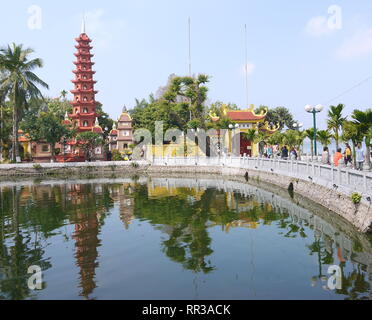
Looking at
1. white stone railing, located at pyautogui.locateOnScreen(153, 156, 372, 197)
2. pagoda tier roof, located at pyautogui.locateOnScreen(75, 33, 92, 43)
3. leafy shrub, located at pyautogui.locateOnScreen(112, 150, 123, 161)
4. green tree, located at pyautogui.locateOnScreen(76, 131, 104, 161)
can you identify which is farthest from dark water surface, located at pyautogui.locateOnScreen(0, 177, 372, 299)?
pagoda tier roof, located at pyautogui.locateOnScreen(75, 33, 92, 43)

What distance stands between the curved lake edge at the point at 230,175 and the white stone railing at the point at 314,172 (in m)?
0.28

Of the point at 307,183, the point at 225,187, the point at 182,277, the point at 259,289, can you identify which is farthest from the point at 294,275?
the point at 225,187

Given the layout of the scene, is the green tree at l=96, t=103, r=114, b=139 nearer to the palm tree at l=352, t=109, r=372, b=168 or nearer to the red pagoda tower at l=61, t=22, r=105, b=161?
the red pagoda tower at l=61, t=22, r=105, b=161

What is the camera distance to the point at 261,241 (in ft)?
37.6

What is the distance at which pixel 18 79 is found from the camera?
41.2 metres

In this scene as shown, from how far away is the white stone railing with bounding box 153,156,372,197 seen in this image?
11445 mm

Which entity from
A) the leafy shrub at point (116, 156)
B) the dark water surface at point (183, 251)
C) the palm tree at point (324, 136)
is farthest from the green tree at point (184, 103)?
the dark water surface at point (183, 251)

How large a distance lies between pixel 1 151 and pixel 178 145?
85.6ft

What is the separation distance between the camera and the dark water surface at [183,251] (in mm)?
7703

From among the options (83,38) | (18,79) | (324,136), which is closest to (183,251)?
(324,136)

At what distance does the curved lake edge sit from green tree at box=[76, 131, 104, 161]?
276 inches

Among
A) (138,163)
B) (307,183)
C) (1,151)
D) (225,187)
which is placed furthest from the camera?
(1,151)

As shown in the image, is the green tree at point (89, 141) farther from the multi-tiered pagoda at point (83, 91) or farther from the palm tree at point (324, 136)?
the palm tree at point (324, 136)
